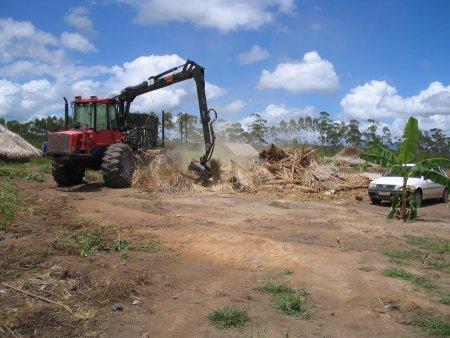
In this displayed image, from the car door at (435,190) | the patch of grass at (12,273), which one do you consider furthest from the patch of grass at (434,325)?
the car door at (435,190)

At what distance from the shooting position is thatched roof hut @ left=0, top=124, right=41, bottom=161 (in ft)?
89.0

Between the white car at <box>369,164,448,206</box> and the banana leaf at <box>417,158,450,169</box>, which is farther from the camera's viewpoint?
the white car at <box>369,164,448,206</box>

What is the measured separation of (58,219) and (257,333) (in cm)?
687

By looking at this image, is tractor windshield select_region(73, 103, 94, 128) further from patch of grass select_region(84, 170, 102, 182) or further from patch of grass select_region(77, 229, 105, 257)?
patch of grass select_region(77, 229, 105, 257)

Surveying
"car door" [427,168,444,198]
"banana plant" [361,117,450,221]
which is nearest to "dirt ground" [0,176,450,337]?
"banana plant" [361,117,450,221]

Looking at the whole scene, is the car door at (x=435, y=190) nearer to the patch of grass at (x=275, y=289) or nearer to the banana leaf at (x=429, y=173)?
the banana leaf at (x=429, y=173)

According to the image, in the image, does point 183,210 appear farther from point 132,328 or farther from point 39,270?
point 132,328

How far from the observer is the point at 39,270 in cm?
656

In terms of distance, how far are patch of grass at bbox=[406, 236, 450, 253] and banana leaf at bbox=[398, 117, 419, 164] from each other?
3.39 metres

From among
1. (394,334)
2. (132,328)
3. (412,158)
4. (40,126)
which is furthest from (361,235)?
(40,126)

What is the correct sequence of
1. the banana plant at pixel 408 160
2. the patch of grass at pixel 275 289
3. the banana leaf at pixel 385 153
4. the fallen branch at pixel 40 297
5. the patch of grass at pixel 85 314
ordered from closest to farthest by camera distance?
1. the patch of grass at pixel 85 314
2. the fallen branch at pixel 40 297
3. the patch of grass at pixel 275 289
4. the banana plant at pixel 408 160
5. the banana leaf at pixel 385 153

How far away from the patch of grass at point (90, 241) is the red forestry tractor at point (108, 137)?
6.95 metres

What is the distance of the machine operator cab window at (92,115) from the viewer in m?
16.4

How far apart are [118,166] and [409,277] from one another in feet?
36.1
